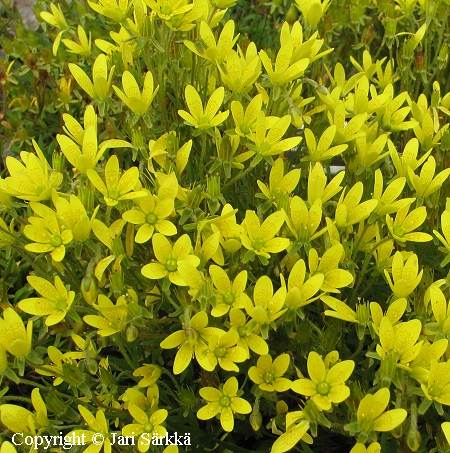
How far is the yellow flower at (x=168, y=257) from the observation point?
1314mm

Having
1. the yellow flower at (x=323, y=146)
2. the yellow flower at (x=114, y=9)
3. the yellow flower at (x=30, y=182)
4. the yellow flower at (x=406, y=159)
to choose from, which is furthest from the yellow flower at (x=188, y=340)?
the yellow flower at (x=114, y=9)

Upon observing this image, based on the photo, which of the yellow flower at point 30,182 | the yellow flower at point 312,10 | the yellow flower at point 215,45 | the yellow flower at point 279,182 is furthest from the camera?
the yellow flower at point 312,10

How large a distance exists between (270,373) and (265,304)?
0.60 ft

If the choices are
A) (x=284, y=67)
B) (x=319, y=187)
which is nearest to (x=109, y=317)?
(x=319, y=187)

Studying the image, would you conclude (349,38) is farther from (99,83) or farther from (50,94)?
(99,83)

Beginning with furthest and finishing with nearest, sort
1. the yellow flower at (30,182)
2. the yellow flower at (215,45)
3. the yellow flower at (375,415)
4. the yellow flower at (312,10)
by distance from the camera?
the yellow flower at (312,10) < the yellow flower at (215,45) < the yellow flower at (30,182) < the yellow flower at (375,415)

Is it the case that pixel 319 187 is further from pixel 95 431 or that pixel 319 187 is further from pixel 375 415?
pixel 95 431

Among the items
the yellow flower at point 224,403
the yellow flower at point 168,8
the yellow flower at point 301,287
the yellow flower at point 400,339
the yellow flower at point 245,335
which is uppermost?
the yellow flower at point 168,8

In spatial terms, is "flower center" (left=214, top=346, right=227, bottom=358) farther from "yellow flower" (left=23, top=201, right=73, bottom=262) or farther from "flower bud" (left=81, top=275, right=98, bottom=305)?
"yellow flower" (left=23, top=201, right=73, bottom=262)

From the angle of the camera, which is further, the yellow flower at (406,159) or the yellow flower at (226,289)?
the yellow flower at (406,159)

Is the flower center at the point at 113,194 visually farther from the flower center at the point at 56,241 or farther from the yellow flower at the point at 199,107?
the yellow flower at the point at 199,107

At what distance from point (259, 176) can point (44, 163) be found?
63 cm

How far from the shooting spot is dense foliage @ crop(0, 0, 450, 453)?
1289 mm

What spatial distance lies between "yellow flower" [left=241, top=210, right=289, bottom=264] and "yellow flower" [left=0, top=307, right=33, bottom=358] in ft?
1.76
